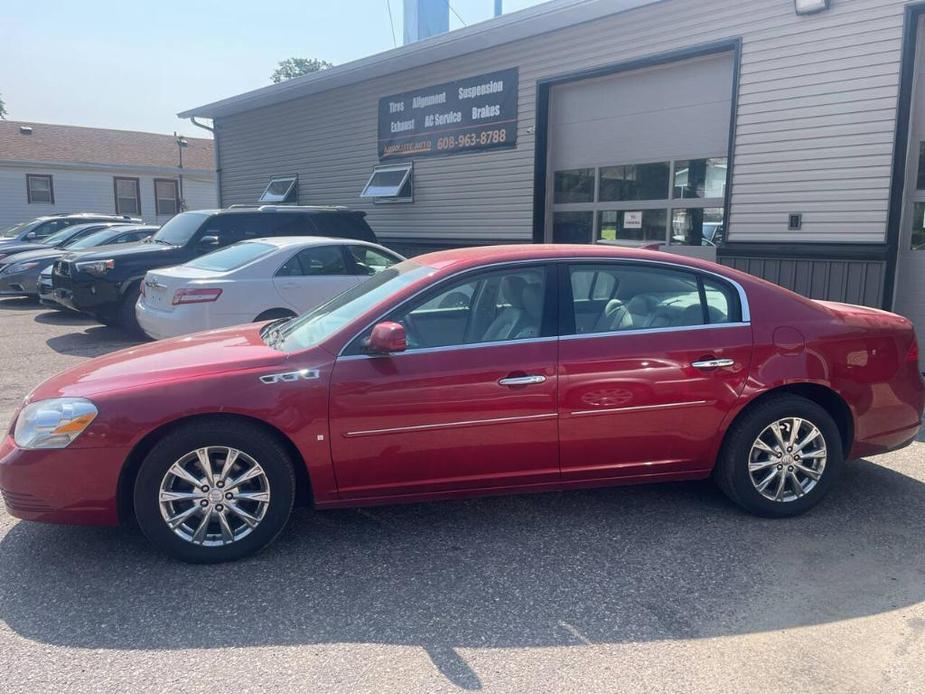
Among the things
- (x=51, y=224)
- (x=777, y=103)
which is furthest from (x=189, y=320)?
(x=51, y=224)

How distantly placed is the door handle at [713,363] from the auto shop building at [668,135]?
16.2 ft

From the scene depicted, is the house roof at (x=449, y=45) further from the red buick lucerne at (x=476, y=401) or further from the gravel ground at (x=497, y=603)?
the gravel ground at (x=497, y=603)

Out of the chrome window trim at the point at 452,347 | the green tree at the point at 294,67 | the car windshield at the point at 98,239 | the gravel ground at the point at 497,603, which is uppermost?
the green tree at the point at 294,67

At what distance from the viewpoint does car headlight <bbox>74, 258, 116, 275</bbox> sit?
387 inches

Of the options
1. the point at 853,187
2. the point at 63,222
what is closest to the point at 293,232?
the point at 853,187

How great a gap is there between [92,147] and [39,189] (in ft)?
9.52

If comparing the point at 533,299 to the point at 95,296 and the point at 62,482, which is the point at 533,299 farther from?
the point at 95,296

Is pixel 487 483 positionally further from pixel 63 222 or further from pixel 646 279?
pixel 63 222

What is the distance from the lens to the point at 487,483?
3.96 metres

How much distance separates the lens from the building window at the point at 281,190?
16.8 metres

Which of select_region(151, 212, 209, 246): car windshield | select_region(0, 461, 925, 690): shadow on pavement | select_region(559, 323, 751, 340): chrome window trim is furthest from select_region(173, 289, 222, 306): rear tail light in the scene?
select_region(559, 323, 751, 340): chrome window trim

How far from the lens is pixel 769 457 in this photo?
13.8 ft

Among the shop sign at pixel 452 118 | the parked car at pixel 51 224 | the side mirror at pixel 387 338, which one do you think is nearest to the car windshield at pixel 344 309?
the side mirror at pixel 387 338

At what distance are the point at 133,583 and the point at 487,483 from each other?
1.74 metres
